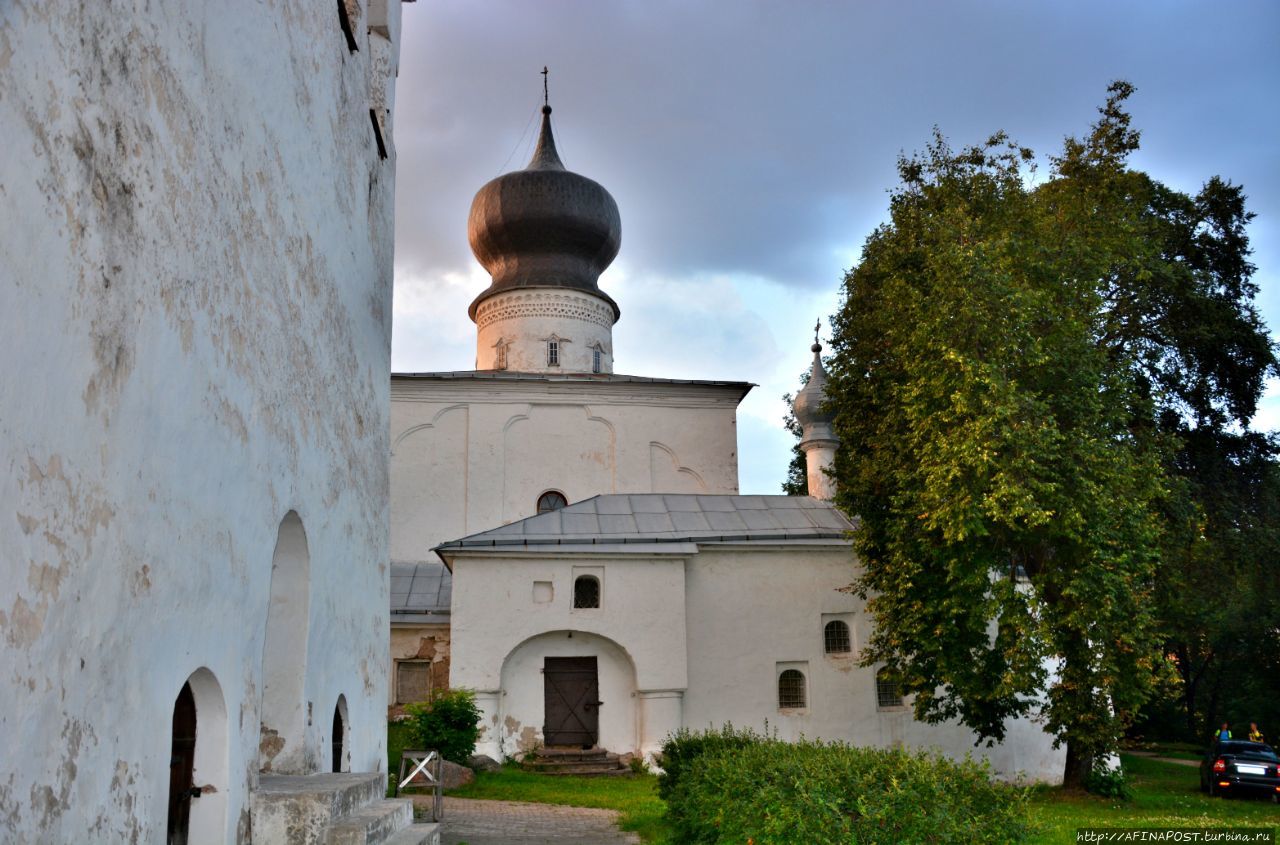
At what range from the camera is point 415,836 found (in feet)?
19.9

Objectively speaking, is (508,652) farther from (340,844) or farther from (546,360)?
(340,844)

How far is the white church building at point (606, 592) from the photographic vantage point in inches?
666

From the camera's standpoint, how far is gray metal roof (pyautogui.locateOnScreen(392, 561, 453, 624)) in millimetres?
18469

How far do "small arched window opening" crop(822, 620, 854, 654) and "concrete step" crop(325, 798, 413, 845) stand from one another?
498 inches

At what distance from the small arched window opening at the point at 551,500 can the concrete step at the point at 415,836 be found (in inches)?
629

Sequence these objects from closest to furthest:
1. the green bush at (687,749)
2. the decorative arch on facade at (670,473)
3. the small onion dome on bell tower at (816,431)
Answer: the green bush at (687,749)
the small onion dome on bell tower at (816,431)
the decorative arch on facade at (670,473)

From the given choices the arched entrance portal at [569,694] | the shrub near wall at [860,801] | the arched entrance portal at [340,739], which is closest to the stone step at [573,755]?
the arched entrance portal at [569,694]

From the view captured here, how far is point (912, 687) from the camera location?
15.2 metres

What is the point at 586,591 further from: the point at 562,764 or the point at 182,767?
the point at 182,767

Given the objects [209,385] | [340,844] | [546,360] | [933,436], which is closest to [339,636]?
[340,844]

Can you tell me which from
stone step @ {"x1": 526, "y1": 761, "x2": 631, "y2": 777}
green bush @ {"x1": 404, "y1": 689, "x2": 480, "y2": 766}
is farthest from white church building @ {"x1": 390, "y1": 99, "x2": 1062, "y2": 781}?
green bush @ {"x1": 404, "y1": 689, "x2": 480, "y2": 766}

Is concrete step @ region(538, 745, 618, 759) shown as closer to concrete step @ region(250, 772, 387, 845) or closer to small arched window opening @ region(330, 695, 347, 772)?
small arched window opening @ region(330, 695, 347, 772)

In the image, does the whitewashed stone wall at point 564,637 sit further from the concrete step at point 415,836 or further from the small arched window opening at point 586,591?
the concrete step at point 415,836

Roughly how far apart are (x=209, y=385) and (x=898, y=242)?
14.3 meters
